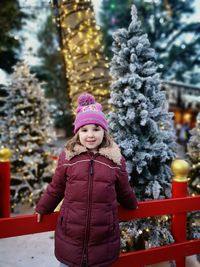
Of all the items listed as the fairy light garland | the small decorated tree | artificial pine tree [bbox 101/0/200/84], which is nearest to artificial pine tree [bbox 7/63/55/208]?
the fairy light garland

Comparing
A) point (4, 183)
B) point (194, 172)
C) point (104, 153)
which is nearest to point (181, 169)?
point (104, 153)

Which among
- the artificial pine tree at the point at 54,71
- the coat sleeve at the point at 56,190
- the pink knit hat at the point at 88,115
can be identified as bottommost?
the coat sleeve at the point at 56,190

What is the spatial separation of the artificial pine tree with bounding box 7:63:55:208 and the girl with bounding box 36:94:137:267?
4.40 meters

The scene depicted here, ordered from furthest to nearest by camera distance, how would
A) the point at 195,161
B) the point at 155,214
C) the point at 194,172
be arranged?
the point at 195,161 → the point at 194,172 → the point at 155,214

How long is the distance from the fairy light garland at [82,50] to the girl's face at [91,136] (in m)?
2.47

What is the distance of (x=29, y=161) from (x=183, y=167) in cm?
425

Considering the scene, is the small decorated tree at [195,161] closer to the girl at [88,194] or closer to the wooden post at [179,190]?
the wooden post at [179,190]

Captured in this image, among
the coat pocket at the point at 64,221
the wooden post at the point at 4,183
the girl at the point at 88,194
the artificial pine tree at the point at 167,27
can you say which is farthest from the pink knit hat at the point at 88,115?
the artificial pine tree at the point at 167,27

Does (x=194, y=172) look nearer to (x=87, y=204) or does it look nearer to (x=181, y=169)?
(x=181, y=169)

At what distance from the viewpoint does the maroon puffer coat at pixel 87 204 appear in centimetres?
212

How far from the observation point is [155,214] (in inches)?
109

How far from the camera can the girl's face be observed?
2254 mm

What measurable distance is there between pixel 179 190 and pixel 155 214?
0.39 m

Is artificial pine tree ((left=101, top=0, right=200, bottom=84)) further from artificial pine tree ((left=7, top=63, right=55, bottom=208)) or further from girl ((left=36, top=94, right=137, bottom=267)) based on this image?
girl ((left=36, top=94, right=137, bottom=267))
